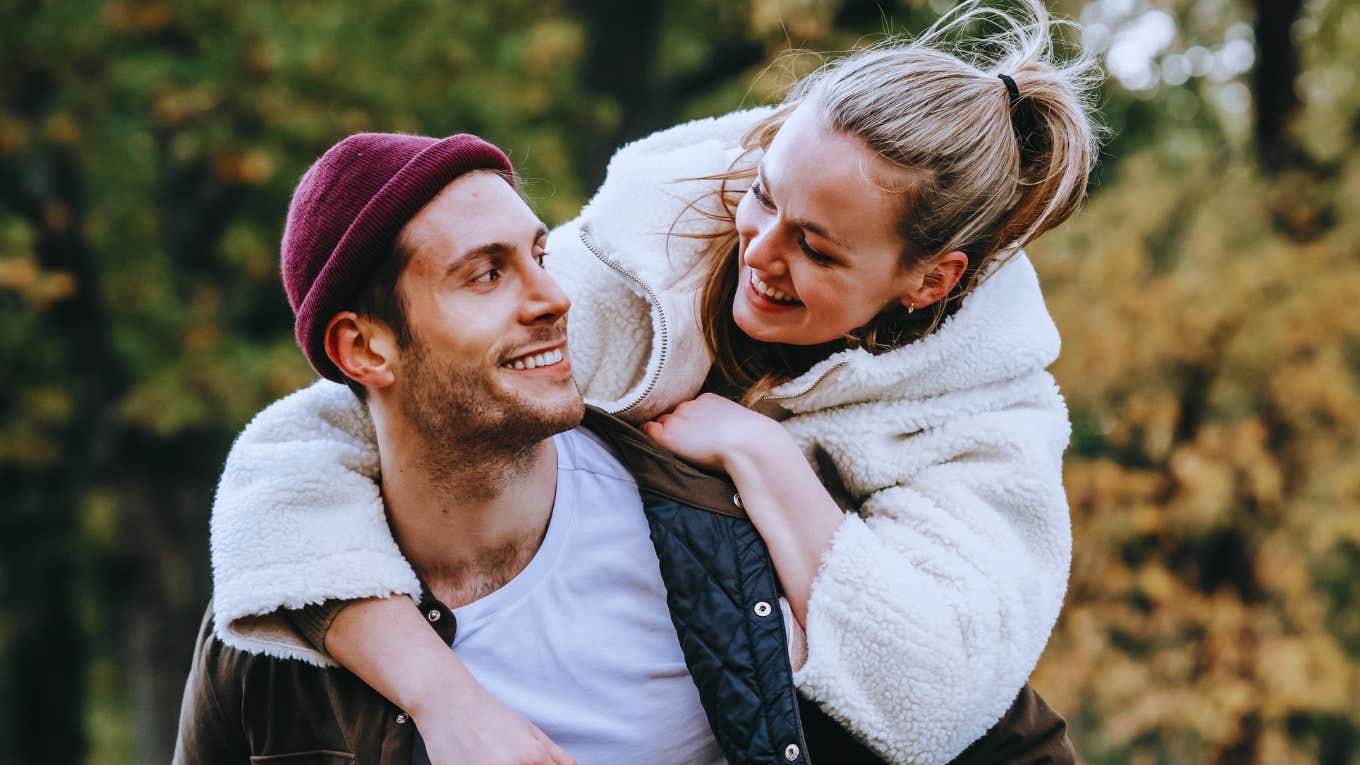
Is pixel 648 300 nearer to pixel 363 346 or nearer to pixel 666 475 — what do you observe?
pixel 666 475

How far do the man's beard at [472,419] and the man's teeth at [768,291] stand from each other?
38cm

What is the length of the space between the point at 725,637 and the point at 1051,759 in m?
0.63

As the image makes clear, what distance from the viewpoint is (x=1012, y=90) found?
2.28m

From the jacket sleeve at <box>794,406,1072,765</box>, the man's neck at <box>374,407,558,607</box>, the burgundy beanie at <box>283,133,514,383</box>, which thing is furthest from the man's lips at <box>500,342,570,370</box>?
the jacket sleeve at <box>794,406,1072,765</box>

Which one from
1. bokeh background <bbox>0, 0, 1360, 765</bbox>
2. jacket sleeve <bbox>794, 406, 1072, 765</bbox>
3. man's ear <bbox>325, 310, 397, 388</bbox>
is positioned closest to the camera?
jacket sleeve <bbox>794, 406, 1072, 765</bbox>

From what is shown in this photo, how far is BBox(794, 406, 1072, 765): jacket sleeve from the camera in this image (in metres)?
2.00

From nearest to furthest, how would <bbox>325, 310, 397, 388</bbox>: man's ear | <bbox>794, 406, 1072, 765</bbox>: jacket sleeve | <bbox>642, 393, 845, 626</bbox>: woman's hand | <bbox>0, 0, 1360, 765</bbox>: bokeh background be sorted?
<bbox>794, 406, 1072, 765</bbox>: jacket sleeve, <bbox>642, 393, 845, 626</bbox>: woman's hand, <bbox>325, 310, 397, 388</bbox>: man's ear, <bbox>0, 0, 1360, 765</bbox>: bokeh background

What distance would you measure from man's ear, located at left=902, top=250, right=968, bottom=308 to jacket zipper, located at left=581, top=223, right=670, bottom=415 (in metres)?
0.44

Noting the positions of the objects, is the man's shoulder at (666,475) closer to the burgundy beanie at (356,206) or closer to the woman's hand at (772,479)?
the woman's hand at (772,479)

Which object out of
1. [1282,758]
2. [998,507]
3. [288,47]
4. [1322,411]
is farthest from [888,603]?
[288,47]

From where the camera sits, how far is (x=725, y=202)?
242cm

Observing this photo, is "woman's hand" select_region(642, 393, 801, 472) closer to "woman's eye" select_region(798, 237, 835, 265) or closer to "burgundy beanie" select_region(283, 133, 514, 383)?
"woman's eye" select_region(798, 237, 835, 265)

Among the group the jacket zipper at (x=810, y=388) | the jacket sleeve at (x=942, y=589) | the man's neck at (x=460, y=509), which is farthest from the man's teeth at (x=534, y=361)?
the jacket sleeve at (x=942, y=589)

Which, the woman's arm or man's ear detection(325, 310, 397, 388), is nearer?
the woman's arm
